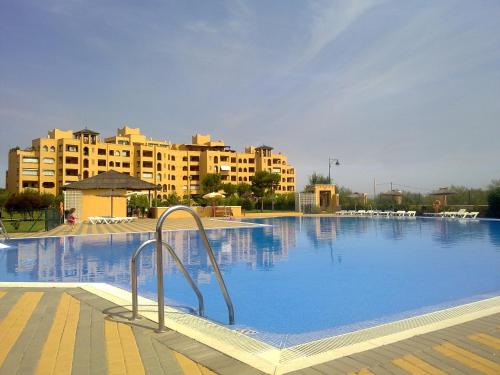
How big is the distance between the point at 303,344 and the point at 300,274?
5.44 meters

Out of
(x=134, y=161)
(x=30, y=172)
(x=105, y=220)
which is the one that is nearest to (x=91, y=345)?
(x=105, y=220)

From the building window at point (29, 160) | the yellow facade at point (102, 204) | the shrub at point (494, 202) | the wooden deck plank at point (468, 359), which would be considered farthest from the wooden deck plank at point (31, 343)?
the building window at point (29, 160)

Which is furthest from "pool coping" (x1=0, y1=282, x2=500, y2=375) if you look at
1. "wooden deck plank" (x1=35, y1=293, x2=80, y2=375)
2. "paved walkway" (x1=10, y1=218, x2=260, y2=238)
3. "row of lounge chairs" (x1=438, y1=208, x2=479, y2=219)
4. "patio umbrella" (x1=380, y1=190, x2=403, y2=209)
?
"patio umbrella" (x1=380, y1=190, x2=403, y2=209)

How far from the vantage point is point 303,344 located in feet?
12.1

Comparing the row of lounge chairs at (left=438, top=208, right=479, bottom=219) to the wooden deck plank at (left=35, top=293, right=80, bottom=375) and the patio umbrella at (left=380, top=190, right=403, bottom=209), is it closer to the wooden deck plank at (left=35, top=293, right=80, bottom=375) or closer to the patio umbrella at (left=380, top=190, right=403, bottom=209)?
the patio umbrella at (left=380, top=190, right=403, bottom=209)

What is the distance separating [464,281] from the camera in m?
8.13

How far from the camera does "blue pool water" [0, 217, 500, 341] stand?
6.08 m

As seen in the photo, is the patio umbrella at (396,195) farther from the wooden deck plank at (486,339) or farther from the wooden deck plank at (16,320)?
the wooden deck plank at (16,320)

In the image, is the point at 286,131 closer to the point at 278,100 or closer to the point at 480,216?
the point at 278,100

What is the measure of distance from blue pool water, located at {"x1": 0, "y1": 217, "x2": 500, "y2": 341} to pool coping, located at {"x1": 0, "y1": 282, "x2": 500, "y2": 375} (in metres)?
1.07

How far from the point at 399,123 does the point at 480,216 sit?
1081 cm

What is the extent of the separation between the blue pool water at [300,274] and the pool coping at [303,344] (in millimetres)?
Result: 1073

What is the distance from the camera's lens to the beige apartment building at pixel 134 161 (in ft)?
211

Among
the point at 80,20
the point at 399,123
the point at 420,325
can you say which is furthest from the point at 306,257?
the point at 399,123
